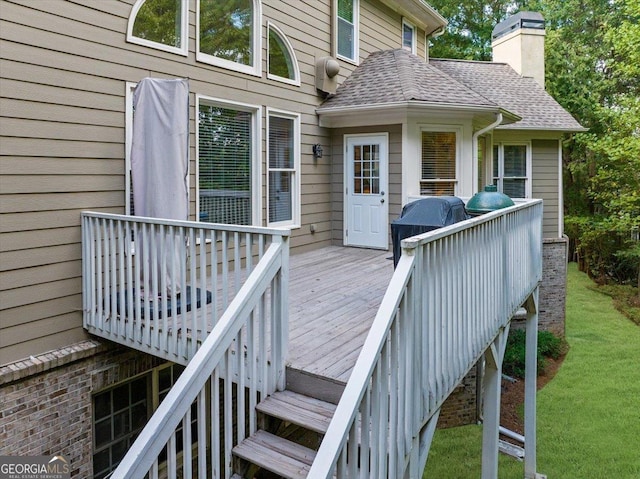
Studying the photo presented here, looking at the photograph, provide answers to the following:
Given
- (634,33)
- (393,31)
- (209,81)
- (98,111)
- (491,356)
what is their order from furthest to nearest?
(634,33) → (393,31) → (209,81) → (98,111) → (491,356)

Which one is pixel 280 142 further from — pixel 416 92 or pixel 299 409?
pixel 299 409

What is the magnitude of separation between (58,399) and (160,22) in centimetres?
402

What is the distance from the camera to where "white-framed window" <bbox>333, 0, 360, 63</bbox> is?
29.3 feet

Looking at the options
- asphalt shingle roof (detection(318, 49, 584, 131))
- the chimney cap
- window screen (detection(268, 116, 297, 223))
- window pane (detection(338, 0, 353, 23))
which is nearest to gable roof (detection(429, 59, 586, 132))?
asphalt shingle roof (detection(318, 49, 584, 131))

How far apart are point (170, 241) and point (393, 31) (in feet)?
28.3

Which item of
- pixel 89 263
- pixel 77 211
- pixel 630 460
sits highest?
pixel 77 211

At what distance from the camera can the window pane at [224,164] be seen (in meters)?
6.20

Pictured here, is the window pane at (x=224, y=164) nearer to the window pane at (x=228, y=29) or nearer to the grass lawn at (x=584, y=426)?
the window pane at (x=228, y=29)

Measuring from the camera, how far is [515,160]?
1215 centimetres

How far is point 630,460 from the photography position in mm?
6953

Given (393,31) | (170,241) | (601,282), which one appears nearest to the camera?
(170,241)

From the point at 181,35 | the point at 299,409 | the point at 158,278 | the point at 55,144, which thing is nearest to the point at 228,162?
the point at 181,35

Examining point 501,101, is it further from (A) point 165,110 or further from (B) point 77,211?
(B) point 77,211

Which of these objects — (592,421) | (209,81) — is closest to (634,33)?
(592,421)
